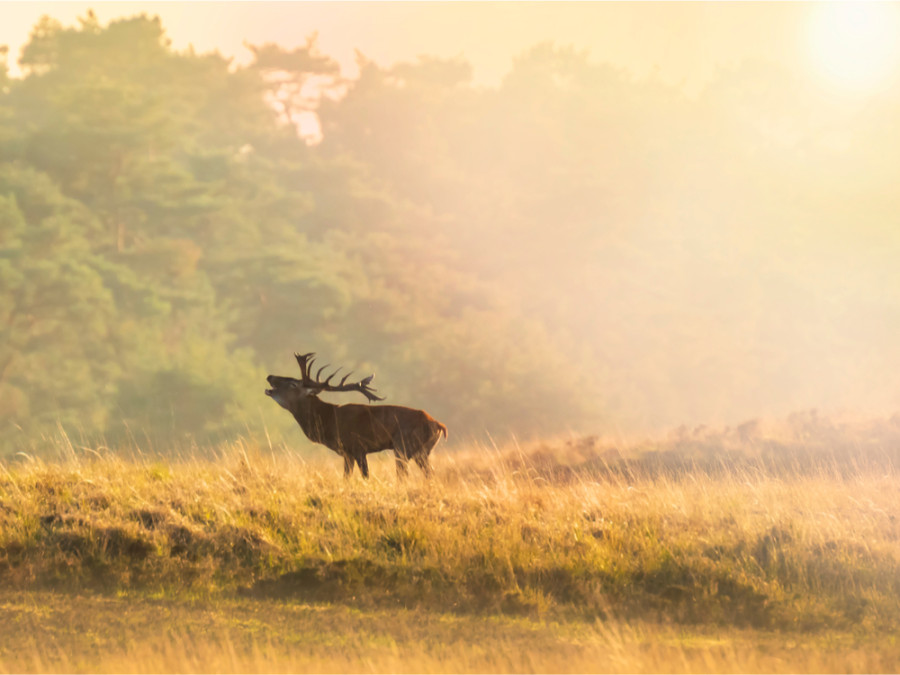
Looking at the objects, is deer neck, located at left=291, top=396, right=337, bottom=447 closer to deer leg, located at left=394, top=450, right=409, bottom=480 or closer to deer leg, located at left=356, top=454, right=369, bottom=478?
deer leg, located at left=356, top=454, right=369, bottom=478

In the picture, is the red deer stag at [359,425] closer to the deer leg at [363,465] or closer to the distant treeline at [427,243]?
the deer leg at [363,465]

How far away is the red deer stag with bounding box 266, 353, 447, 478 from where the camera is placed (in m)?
12.9

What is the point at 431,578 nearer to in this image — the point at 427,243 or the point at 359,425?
the point at 359,425

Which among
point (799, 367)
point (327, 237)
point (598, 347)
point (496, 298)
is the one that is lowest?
point (799, 367)

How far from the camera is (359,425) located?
13.0 metres

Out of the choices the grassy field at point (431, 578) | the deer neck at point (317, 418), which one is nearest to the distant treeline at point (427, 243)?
the deer neck at point (317, 418)

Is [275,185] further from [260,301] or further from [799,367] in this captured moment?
[799,367]

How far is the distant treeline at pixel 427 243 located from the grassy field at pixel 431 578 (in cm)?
2620

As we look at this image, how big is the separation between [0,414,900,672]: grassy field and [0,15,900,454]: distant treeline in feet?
86.0

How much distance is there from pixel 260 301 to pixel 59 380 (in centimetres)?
1064

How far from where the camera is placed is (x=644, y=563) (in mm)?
Answer: 9523

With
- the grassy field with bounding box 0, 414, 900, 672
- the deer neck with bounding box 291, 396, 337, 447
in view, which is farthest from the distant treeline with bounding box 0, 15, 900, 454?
the grassy field with bounding box 0, 414, 900, 672

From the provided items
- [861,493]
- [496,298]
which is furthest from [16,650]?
[496,298]

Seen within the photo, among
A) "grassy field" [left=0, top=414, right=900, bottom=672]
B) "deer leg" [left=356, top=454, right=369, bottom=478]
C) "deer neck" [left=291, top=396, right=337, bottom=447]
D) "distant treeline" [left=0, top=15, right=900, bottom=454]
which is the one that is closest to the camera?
"grassy field" [left=0, top=414, right=900, bottom=672]
